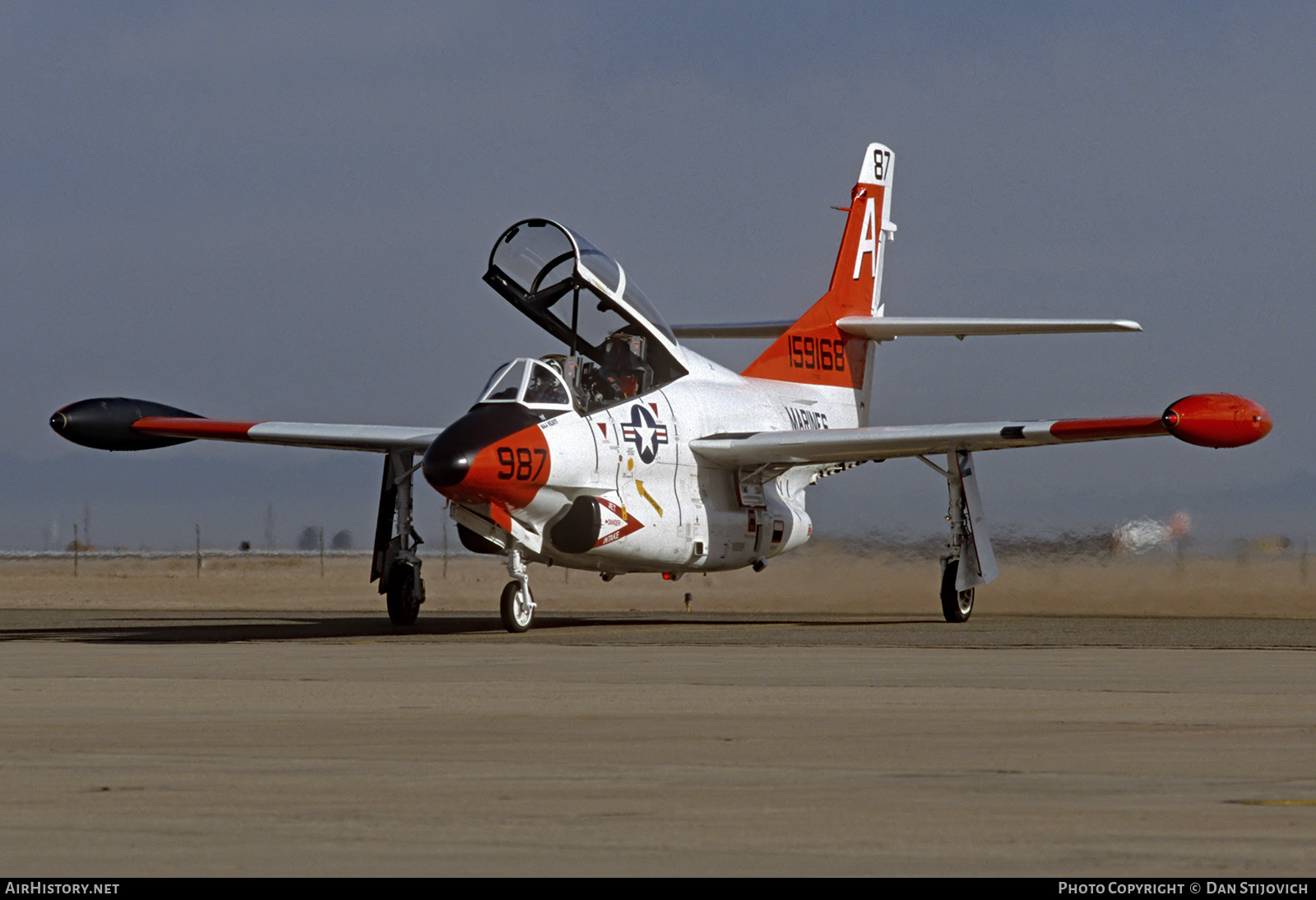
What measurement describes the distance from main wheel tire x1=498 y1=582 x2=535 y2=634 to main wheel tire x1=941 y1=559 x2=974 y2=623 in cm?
683

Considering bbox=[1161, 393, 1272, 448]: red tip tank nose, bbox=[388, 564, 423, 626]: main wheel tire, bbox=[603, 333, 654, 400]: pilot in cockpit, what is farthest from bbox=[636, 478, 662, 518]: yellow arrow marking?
bbox=[1161, 393, 1272, 448]: red tip tank nose

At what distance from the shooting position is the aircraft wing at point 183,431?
2520cm

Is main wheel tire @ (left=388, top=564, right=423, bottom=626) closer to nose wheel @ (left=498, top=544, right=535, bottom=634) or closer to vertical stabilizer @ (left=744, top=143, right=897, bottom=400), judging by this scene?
nose wheel @ (left=498, top=544, right=535, bottom=634)

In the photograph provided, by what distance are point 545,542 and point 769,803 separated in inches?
620

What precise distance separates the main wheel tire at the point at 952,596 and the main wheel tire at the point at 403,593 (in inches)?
295

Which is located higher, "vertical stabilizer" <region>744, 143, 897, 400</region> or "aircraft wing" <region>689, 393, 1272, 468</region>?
"vertical stabilizer" <region>744, 143, 897, 400</region>

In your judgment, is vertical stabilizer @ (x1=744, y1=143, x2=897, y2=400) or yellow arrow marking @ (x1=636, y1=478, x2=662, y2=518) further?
vertical stabilizer @ (x1=744, y1=143, x2=897, y2=400)

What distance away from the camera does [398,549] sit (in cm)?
2495

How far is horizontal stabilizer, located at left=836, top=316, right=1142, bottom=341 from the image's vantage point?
2661 cm

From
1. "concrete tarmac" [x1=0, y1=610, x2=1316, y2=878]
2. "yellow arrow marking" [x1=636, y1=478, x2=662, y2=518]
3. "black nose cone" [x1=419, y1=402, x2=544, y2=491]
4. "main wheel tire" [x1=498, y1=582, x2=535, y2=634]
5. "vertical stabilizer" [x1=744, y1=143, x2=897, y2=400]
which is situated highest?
"vertical stabilizer" [x1=744, y1=143, x2=897, y2=400]

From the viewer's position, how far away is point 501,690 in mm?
12102

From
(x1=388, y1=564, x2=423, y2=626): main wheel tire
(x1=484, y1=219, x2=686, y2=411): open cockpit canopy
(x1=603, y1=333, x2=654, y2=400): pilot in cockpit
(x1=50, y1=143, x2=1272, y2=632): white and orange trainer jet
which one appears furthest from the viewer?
(x1=388, y1=564, x2=423, y2=626): main wheel tire

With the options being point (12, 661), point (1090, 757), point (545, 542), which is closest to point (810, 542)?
point (545, 542)
